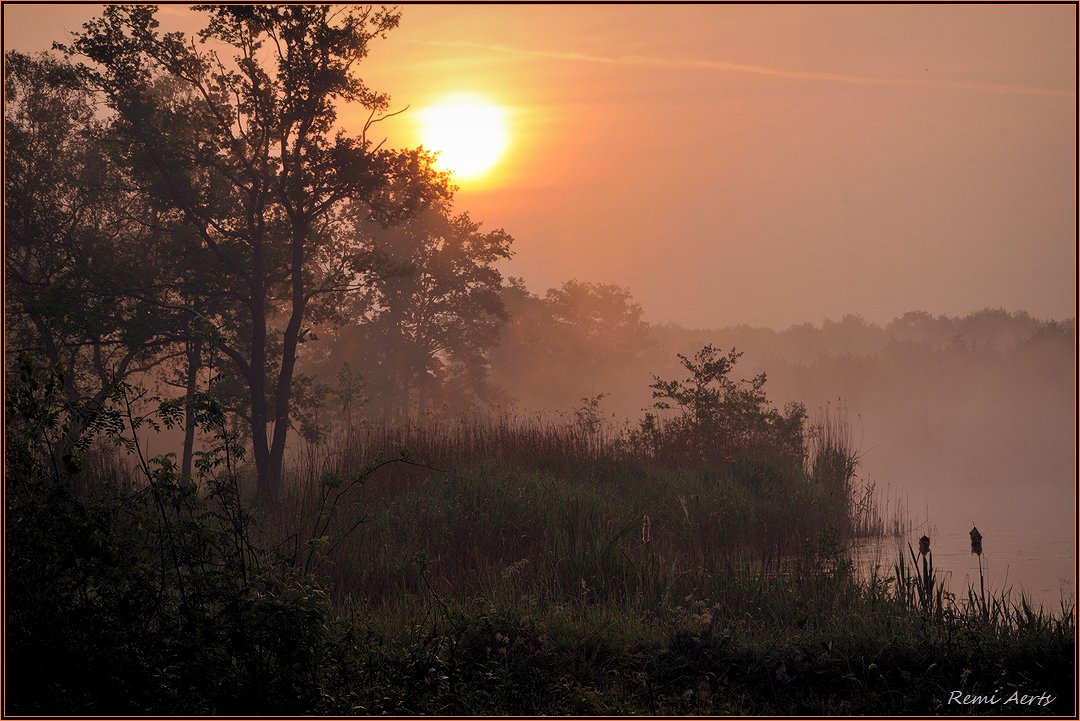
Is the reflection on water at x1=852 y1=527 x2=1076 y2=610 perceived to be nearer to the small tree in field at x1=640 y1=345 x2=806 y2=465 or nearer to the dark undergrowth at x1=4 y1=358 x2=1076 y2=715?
the dark undergrowth at x1=4 y1=358 x2=1076 y2=715

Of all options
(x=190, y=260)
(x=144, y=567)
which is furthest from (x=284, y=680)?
(x=190, y=260)

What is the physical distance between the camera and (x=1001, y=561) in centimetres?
1216

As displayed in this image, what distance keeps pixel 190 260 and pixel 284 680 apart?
1764 centimetres

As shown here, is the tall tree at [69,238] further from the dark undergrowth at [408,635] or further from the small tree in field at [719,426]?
the dark undergrowth at [408,635]

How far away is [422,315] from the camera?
37562 mm

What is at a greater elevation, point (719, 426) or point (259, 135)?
point (259, 135)

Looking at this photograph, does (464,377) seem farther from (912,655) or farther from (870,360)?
(912,655)

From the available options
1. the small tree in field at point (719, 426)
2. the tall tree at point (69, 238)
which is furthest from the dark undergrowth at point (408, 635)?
the tall tree at point (69, 238)
